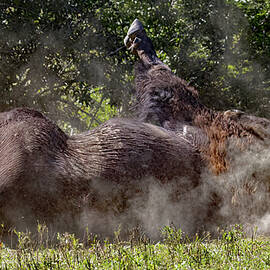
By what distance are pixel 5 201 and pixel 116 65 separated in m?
7.63

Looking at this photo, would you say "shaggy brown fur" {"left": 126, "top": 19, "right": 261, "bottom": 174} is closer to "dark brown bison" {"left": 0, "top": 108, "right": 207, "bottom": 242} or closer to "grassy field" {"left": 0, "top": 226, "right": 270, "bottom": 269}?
"dark brown bison" {"left": 0, "top": 108, "right": 207, "bottom": 242}

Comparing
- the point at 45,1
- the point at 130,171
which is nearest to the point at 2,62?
the point at 45,1

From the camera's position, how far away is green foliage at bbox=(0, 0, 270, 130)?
28.8 ft

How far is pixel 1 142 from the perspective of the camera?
320 cm

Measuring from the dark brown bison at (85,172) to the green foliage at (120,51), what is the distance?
5.86 m

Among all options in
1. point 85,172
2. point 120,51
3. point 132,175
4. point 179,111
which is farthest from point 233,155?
point 120,51

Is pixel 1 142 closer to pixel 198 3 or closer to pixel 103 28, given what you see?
pixel 103 28

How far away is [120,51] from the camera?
9.91 m

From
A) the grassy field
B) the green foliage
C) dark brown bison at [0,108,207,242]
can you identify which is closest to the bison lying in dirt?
dark brown bison at [0,108,207,242]

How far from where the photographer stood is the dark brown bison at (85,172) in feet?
9.61

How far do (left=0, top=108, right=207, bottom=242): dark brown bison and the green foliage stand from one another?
5.86 metres

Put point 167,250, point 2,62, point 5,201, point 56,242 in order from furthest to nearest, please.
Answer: point 2,62
point 56,242
point 5,201
point 167,250

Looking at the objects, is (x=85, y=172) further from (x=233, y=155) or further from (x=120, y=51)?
(x=120, y=51)

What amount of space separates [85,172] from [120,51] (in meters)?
7.26
